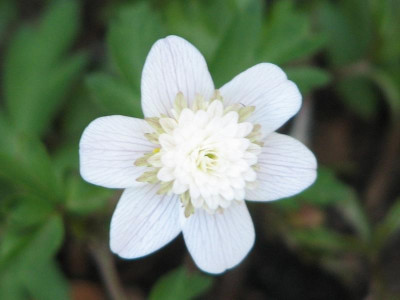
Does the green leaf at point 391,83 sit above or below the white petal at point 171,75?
below

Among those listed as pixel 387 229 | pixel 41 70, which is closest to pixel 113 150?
pixel 41 70

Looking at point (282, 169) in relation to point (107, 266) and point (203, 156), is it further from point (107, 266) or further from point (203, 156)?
point (107, 266)

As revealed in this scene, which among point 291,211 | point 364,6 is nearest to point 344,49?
point 364,6

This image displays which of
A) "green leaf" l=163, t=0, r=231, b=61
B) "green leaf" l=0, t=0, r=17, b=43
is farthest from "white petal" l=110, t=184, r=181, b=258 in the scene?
"green leaf" l=0, t=0, r=17, b=43

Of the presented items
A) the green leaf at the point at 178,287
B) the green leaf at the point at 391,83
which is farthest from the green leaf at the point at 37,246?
the green leaf at the point at 391,83

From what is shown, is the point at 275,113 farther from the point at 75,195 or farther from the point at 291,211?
the point at 291,211

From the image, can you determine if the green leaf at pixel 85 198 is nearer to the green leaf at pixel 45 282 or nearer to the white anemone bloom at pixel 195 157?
the green leaf at pixel 45 282

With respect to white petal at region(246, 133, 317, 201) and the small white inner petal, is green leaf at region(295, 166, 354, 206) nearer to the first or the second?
white petal at region(246, 133, 317, 201)
